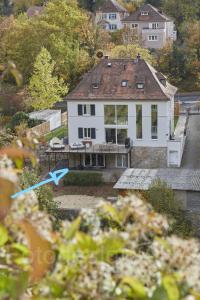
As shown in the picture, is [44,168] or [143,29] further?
[143,29]

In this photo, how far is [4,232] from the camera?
290cm

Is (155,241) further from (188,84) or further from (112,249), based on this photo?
(188,84)

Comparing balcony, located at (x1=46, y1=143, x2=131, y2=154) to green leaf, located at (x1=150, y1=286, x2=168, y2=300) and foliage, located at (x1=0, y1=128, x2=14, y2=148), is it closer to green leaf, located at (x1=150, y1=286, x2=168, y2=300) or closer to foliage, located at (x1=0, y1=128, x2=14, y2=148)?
foliage, located at (x1=0, y1=128, x2=14, y2=148)

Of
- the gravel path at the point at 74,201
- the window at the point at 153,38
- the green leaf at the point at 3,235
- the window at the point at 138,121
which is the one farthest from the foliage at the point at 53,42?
the green leaf at the point at 3,235

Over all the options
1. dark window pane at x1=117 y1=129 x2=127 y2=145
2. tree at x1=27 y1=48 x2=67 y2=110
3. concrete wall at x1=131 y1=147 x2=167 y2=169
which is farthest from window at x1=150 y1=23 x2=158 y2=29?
Answer: concrete wall at x1=131 y1=147 x2=167 y2=169

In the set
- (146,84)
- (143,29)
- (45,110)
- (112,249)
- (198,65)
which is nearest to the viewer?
(112,249)

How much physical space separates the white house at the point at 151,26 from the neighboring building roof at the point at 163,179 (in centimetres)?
3199

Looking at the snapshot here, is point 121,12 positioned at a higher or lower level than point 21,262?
lower

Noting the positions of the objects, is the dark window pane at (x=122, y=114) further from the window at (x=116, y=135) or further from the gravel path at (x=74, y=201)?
the gravel path at (x=74, y=201)

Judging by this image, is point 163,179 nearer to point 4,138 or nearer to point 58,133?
point 4,138

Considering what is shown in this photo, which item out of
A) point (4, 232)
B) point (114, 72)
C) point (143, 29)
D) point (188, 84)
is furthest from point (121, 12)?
point (4, 232)

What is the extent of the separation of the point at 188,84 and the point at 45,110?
1646cm

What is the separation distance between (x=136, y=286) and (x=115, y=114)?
2881 cm

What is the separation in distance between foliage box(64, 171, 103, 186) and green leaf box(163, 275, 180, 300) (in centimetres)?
2642
